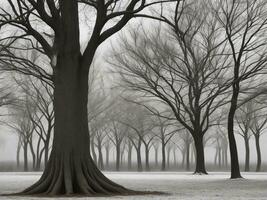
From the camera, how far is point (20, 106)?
1618 inches

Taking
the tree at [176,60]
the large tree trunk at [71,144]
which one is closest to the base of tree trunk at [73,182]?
the large tree trunk at [71,144]

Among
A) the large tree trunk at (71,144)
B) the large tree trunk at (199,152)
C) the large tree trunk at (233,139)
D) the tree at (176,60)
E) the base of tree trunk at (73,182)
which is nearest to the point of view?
the base of tree trunk at (73,182)

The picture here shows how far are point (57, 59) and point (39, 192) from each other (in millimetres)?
3984

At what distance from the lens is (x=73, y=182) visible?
14.6m

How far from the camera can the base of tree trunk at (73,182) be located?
1409 centimetres

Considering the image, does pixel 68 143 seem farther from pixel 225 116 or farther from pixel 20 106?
pixel 225 116

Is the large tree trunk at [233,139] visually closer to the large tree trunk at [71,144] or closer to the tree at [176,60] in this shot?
the tree at [176,60]

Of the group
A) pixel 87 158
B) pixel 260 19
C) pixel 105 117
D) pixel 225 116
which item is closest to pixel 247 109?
pixel 225 116

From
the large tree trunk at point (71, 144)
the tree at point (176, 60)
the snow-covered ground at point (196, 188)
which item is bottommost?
the snow-covered ground at point (196, 188)

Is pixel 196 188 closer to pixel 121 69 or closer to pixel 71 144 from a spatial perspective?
pixel 71 144

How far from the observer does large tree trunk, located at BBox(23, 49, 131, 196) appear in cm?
1442

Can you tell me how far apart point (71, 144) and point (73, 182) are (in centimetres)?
112

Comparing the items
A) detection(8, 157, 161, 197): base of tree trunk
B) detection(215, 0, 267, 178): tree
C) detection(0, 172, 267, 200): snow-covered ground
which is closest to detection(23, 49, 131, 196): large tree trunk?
detection(8, 157, 161, 197): base of tree trunk

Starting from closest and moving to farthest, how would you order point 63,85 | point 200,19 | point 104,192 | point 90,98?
point 104,192
point 63,85
point 200,19
point 90,98
